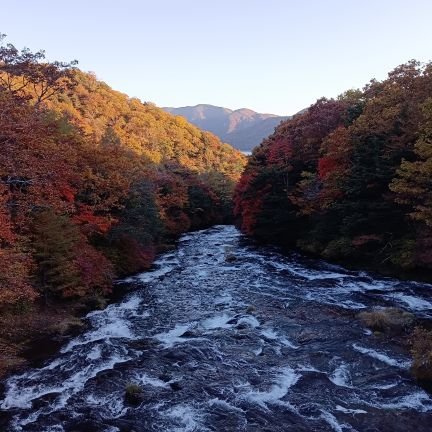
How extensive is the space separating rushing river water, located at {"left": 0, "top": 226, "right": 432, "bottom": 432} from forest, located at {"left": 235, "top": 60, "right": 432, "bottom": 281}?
Result: 15.1 ft

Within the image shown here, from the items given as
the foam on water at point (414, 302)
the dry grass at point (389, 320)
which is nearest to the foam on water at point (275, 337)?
the dry grass at point (389, 320)

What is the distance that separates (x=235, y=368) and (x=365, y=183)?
1915 centimetres

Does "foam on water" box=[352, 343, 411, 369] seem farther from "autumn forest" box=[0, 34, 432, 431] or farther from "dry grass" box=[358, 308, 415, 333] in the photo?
"dry grass" box=[358, 308, 415, 333]

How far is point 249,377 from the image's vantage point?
550 inches

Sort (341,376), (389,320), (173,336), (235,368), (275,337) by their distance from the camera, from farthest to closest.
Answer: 1. (173,336)
2. (389,320)
3. (275,337)
4. (235,368)
5. (341,376)

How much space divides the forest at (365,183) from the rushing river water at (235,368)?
461 cm

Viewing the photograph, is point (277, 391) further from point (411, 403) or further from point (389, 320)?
point (389, 320)

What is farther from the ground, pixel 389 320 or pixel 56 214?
pixel 56 214

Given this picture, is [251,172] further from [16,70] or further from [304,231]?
[16,70]

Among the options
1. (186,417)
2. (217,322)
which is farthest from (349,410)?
(217,322)

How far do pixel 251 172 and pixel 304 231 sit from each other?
11381 millimetres

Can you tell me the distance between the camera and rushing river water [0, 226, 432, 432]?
1164 centimetres

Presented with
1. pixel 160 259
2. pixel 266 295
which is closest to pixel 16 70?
pixel 160 259

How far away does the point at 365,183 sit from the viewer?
29250mm
